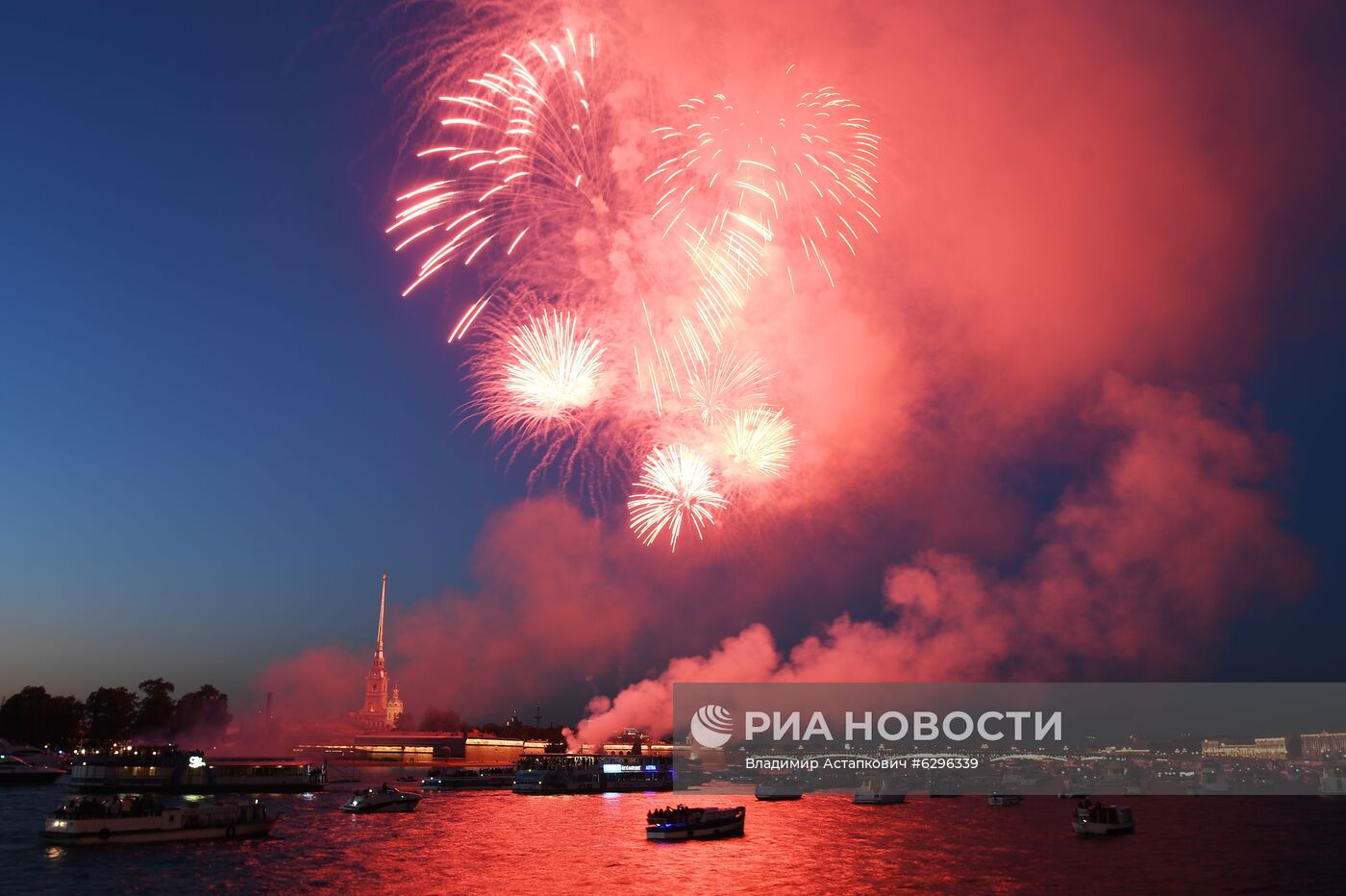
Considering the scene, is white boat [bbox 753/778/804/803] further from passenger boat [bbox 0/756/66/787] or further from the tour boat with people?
passenger boat [bbox 0/756/66/787]

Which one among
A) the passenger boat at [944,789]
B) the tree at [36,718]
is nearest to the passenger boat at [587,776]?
the passenger boat at [944,789]

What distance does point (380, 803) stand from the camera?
9706 cm

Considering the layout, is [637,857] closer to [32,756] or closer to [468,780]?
[468,780]

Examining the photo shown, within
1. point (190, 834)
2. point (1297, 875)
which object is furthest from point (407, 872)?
point (1297, 875)

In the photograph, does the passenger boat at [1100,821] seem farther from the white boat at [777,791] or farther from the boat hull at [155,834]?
the boat hull at [155,834]

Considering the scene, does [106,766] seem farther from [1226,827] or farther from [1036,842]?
[1226,827]

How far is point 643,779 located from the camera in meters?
153

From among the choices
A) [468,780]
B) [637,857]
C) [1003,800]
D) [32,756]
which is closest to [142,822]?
[637,857]

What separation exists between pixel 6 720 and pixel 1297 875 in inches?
7962

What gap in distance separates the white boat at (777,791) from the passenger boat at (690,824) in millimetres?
64584

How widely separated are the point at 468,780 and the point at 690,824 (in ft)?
252

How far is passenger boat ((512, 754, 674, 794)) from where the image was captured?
13675 cm

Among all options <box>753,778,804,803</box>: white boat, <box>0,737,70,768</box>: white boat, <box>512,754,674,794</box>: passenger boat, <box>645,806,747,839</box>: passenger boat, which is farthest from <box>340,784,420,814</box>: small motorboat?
<box>0,737,70,768</box>: white boat

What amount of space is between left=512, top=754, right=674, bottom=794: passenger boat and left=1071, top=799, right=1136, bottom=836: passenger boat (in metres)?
70.1
